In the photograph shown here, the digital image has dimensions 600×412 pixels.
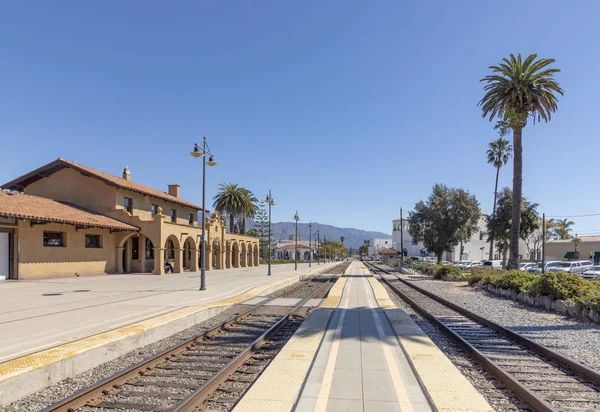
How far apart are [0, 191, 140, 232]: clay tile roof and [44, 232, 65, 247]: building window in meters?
1.29

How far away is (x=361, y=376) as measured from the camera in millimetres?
6188

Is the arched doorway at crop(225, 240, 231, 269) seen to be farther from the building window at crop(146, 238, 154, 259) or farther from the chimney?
the building window at crop(146, 238, 154, 259)

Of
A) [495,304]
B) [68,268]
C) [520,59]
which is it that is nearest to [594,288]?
[495,304]

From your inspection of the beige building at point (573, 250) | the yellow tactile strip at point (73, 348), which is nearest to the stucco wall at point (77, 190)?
the yellow tactile strip at point (73, 348)

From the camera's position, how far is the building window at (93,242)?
90.9 feet

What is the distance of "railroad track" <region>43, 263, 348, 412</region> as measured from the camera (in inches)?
212

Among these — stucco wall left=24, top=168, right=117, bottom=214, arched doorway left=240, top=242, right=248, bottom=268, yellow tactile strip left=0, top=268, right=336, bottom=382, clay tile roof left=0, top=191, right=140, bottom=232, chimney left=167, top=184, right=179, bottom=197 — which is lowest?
arched doorway left=240, top=242, right=248, bottom=268

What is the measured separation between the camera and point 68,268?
25.5 meters

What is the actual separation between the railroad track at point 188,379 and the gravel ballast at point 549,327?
19.7 ft

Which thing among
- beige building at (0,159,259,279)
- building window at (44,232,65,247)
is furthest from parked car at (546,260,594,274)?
building window at (44,232,65,247)

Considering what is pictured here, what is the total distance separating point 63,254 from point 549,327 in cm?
2549

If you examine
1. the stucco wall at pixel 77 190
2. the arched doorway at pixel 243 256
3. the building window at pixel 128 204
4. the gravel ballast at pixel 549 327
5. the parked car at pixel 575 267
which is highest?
the stucco wall at pixel 77 190

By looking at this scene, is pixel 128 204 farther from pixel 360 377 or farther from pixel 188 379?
pixel 360 377

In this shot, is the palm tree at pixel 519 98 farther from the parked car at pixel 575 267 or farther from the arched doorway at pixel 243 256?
the arched doorway at pixel 243 256
